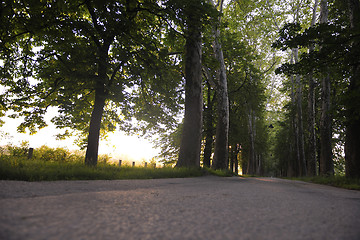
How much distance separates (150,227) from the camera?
114cm

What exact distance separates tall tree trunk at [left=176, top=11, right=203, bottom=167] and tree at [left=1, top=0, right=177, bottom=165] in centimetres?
143

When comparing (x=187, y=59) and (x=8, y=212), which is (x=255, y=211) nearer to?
(x=8, y=212)

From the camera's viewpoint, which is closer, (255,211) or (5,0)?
(255,211)

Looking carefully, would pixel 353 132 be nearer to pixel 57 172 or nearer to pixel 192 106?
pixel 192 106

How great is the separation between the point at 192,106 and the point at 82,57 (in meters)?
→ 5.52

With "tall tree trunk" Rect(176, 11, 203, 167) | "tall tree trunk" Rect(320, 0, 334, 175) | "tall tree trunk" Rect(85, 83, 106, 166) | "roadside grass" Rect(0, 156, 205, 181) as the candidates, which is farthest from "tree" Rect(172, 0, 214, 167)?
"tall tree trunk" Rect(320, 0, 334, 175)

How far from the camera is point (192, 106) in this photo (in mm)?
9023

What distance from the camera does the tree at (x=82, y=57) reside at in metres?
8.05

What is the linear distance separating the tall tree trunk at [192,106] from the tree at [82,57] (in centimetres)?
143

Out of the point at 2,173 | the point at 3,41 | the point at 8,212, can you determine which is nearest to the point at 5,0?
the point at 3,41

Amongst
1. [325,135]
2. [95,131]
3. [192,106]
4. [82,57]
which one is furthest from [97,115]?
[325,135]

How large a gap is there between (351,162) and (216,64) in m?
7.76

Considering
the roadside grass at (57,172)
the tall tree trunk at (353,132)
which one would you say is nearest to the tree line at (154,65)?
the tall tree trunk at (353,132)

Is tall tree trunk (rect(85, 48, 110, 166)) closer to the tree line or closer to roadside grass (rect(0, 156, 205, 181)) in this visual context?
the tree line
